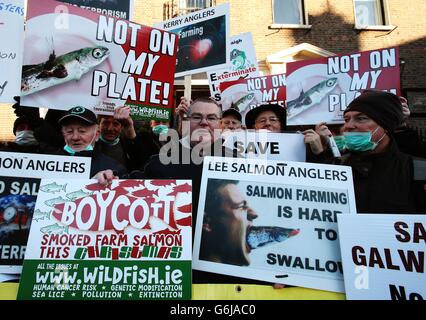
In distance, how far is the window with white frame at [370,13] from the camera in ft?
39.9

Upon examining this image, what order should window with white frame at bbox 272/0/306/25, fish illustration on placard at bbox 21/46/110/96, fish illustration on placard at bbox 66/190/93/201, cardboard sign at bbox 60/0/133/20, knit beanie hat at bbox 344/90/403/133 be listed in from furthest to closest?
window with white frame at bbox 272/0/306/25
cardboard sign at bbox 60/0/133/20
fish illustration on placard at bbox 21/46/110/96
knit beanie hat at bbox 344/90/403/133
fish illustration on placard at bbox 66/190/93/201

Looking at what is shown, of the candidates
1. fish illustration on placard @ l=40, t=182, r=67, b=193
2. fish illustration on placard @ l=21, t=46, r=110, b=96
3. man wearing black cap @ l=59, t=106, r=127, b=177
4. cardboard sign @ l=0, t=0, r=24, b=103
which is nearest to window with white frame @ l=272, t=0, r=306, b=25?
fish illustration on placard @ l=21, t=46, r=110, b=96

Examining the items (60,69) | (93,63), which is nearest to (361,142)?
(93,63)

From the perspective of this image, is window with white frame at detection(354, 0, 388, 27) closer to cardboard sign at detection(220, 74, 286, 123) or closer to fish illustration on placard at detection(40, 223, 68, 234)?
cardboard sign at detection(220, 74, 286, 123)

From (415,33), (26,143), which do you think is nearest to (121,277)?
(26,143)

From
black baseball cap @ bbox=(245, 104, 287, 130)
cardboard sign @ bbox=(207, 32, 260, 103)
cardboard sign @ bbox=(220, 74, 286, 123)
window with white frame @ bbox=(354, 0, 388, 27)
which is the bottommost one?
black baseball cap @ bbox=(245, 104, 287, 130)

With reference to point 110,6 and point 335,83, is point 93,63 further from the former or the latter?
point 335,83

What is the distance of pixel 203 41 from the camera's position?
13.7 feet

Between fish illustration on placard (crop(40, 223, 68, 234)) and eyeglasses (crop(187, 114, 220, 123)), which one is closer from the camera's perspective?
fish illustration on placard (crop(40, 223, 68, 234))

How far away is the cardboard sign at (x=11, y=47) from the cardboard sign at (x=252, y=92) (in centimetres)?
263

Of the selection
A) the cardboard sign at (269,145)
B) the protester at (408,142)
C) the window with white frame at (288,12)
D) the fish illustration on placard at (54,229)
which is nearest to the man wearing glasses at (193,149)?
the cardboard sign at (269,145)

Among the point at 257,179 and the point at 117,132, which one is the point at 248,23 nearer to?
the point at 117,132

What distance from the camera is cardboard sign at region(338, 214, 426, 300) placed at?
1.61m

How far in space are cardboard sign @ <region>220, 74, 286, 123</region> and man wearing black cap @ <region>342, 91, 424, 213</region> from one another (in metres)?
2.45
